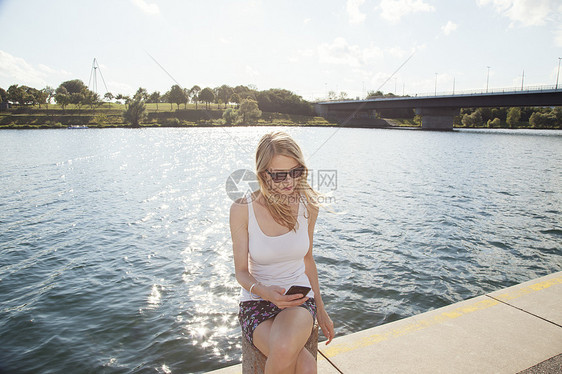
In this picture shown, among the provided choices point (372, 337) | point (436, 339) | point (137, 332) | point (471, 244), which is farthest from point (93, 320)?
point (471, 244)

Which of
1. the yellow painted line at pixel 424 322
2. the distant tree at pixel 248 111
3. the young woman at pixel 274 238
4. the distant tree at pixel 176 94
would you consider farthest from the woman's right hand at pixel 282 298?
the distant tree at pixel 176 94

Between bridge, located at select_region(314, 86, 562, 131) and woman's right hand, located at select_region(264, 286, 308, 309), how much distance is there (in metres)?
80.1

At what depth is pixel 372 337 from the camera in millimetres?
4480

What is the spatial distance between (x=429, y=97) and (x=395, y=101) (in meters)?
8.26

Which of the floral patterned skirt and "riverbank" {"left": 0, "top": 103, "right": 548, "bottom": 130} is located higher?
"riverbank" {"left": 0, "top": 103, "right": 548, "bottom": 130}

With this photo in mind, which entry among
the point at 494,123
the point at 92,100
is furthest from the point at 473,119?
the point at 92,100

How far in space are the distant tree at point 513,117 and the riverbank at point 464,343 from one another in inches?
5822

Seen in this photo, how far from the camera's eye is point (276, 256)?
349cm

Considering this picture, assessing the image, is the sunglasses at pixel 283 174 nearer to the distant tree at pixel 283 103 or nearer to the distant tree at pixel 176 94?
the distant tree at pixel 283 103

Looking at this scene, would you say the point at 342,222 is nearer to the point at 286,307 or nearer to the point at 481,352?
the point at 481,352

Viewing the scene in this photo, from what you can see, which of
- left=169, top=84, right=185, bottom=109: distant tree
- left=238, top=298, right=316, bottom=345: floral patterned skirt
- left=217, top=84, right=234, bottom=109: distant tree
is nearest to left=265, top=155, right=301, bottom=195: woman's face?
left=238, top=298, right=316, bottom=345: floral patterned skirt

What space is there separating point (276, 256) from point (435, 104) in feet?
319

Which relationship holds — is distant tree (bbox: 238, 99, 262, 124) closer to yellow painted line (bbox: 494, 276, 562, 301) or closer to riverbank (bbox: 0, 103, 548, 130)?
riverbank (bbox: 0, 103, 548, 130)

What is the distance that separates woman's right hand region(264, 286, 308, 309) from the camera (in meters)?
3.02
